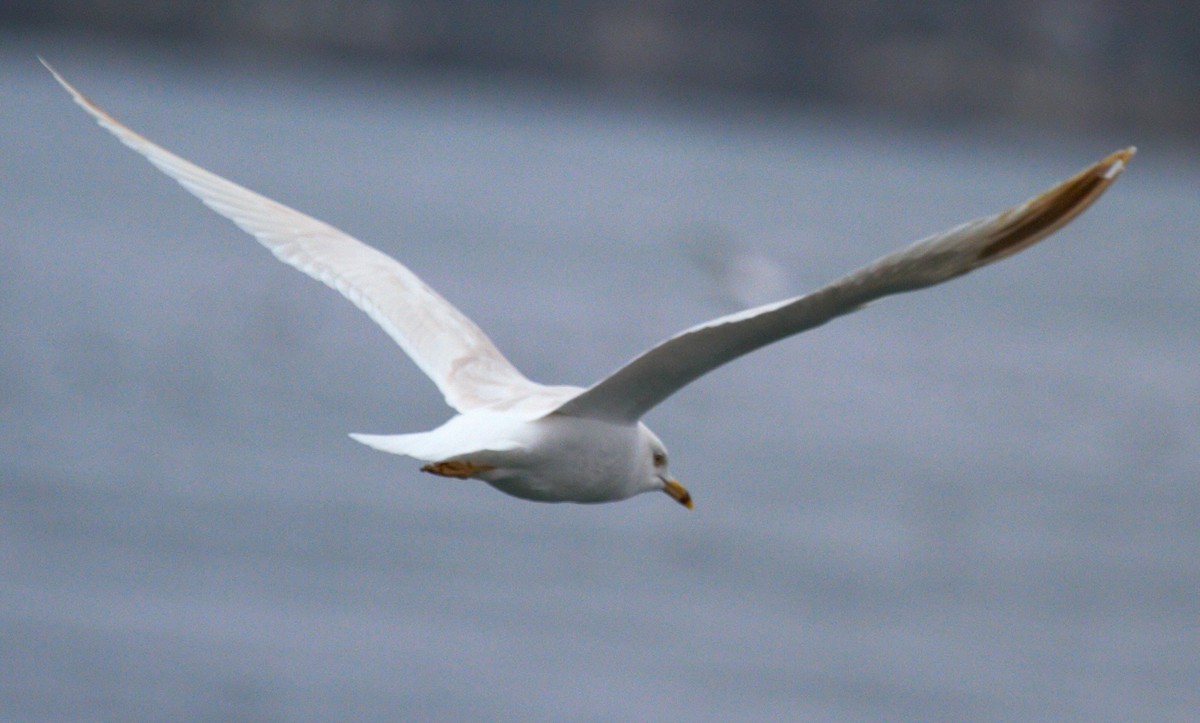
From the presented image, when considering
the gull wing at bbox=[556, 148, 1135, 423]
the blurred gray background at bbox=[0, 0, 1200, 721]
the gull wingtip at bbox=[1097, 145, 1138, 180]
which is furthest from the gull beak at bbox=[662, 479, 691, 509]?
the blurred gray background at bbox=[0, 0, 1200, 721]

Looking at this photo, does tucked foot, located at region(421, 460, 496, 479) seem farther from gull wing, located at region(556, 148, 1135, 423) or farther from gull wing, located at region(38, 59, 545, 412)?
gull wing, located at region(556, 148, 1135, 423)

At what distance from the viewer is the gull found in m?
6.15

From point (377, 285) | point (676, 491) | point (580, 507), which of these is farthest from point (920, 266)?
point (580, 507)

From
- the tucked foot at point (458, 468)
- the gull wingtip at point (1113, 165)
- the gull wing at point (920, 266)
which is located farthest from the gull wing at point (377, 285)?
the gull wingtip at point (1113, 165)

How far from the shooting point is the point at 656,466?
7875 mm

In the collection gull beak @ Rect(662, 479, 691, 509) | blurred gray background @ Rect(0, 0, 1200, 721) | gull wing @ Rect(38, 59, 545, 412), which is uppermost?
blurred gray background @ Rect(0, 0, 1200, 721)

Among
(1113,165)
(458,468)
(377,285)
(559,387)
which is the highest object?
(377,285)

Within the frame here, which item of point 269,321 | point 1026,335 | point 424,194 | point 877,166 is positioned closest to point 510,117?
point 877,166

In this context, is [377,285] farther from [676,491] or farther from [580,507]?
[580,507]

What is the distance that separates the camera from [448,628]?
53.7ft

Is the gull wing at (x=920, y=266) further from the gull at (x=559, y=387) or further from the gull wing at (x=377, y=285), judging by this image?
the gull wing at (x=377, y=285)

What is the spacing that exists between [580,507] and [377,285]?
545 inches

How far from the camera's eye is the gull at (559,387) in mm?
6148

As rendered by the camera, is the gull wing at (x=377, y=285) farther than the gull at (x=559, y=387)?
Yes
